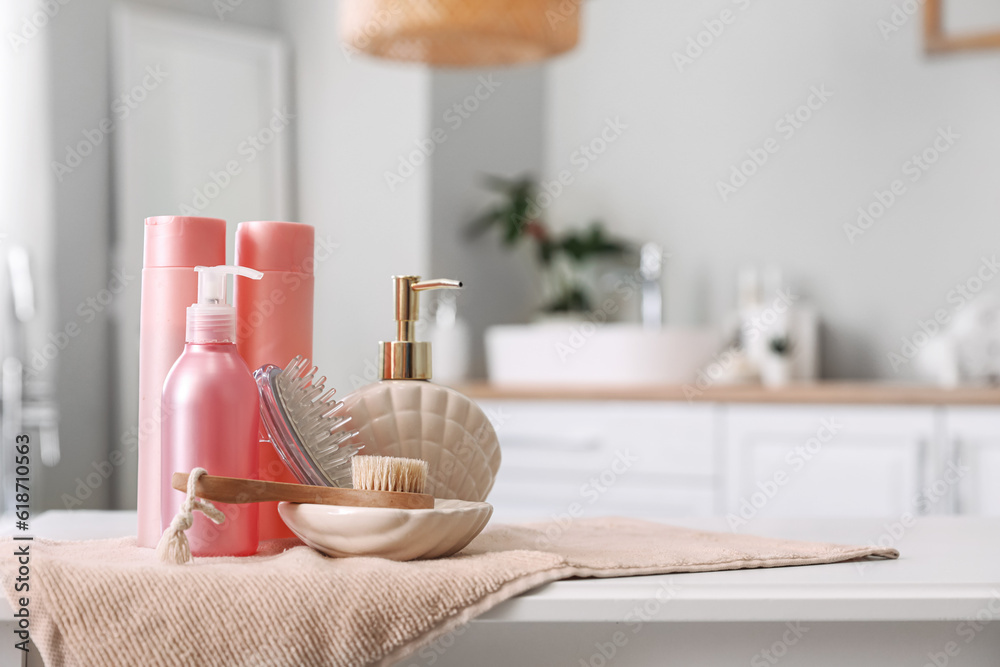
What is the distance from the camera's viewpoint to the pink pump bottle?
0.57 meters

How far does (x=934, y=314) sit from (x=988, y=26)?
0.69 m

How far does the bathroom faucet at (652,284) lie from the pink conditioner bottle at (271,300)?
2.03 m

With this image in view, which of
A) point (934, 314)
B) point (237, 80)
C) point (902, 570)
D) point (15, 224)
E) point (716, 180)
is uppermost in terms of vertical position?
point (237, 80)

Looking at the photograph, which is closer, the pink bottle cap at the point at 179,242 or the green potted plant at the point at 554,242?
the pink bottle cap at the point at 179,242

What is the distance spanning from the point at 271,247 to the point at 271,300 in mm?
35

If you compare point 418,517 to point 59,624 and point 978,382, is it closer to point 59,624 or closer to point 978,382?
point 59,624

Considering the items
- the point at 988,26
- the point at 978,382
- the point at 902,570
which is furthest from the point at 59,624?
the point at 988,26

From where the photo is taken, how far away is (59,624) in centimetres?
48

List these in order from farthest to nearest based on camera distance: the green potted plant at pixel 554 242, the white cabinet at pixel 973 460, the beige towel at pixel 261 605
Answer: the green potted plant at pixel 554 242 < the white cabinet at pixel 973 460 < the beige towel at pixel 261 605
